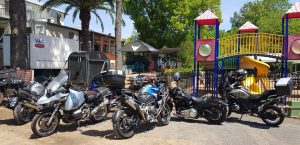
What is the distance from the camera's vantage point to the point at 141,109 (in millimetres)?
7727

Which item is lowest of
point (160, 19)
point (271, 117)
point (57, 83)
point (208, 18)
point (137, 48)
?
point (271, 117)

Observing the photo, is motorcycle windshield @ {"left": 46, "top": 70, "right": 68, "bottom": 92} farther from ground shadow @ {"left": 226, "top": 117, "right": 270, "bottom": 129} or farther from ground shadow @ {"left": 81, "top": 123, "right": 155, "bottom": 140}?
ground shadow @ {"left": 226, "top": 117, "right": 270, "bottom": 129}

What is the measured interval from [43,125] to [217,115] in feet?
14.2

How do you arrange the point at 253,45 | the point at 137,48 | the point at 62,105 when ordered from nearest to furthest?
the point at 62,105
the point at 253,45
the point at 137,48

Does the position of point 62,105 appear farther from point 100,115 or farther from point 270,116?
point 270,116

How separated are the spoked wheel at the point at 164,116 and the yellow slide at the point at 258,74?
207 inches

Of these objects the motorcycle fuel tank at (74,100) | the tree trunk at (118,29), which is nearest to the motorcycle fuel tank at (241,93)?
the motorcycle fuel tank at (74,100)

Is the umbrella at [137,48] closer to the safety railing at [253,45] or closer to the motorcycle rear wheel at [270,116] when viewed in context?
the safety railing at [253,45]

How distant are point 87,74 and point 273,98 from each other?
8.20 meters

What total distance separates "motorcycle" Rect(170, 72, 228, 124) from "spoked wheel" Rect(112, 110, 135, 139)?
88.3 inches

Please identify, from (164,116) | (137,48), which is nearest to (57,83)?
(164,116)

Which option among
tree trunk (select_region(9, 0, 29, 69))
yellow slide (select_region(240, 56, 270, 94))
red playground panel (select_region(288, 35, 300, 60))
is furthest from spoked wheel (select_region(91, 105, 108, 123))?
red playground panel (select_region(288, 35, 300, 60))

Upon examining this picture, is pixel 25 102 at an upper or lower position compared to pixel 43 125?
upper

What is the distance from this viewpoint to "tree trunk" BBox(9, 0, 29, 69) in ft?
45.7
